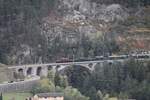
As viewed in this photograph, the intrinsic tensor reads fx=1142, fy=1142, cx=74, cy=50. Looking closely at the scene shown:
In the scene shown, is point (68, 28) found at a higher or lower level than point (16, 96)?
higher

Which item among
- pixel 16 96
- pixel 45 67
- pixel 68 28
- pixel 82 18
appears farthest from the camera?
pixel 82 18

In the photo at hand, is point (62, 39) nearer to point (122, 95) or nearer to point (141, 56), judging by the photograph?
point (141, 56)

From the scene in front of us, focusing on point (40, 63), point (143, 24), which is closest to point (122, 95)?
point (40, 63)

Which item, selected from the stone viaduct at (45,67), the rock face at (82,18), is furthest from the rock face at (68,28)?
the stone viaduct at (45,67)

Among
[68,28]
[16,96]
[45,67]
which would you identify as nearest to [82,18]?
[68,28]

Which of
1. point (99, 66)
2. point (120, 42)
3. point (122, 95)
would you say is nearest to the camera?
point (122, 95)

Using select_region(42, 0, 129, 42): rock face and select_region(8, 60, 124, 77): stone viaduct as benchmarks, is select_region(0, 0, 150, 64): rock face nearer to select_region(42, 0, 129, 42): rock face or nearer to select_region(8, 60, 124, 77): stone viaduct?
select_region(42, 0, 129, 42): rock face

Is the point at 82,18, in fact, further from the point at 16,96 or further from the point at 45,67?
the point at 16,96

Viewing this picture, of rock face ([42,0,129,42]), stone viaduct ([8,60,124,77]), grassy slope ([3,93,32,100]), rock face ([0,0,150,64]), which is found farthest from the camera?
rock face ([42,0,129,42])

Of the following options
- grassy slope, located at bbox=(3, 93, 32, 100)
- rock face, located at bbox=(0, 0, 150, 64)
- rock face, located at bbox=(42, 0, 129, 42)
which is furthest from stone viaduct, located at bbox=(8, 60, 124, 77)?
grassy slope, located at bbox=(3, 93, 32, 100)

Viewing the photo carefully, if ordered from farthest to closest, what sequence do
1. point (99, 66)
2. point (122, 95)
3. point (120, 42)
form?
point (120, 42)
point (99, 66)
point (122, 95)

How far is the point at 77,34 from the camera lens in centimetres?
12281

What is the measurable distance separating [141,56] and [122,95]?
14065 mm

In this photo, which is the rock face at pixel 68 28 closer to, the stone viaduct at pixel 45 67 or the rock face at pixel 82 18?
the rock face at pixel 82 18
